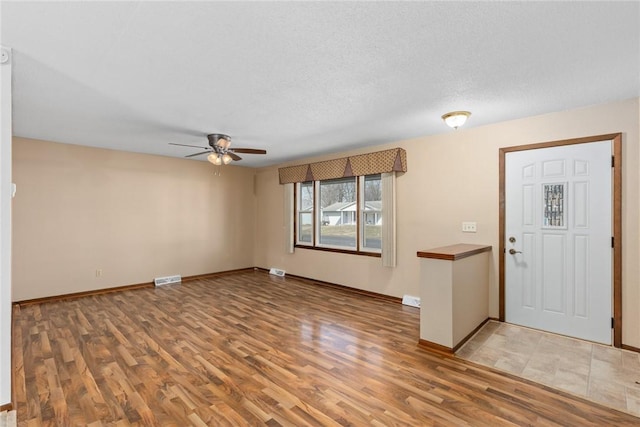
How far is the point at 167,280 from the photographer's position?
5777 millimetres

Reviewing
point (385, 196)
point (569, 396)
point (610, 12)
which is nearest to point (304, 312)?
point (385, 196)

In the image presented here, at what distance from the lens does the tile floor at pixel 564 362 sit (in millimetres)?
2275

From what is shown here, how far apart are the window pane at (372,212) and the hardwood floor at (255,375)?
1.32 metres

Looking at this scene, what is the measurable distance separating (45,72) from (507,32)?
11.2ft

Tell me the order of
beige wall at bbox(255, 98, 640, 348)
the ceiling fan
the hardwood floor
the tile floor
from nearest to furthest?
1. the hardwood floor
2. the tile floor
3. beige wall at bbox(255, 98, 640, 348)
4. the ceiling fan

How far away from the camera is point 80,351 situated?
290 cm

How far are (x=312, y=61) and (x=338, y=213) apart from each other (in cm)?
365

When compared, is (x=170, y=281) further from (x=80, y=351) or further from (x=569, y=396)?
(x=569, y=396)

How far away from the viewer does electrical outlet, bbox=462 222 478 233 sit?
391cm

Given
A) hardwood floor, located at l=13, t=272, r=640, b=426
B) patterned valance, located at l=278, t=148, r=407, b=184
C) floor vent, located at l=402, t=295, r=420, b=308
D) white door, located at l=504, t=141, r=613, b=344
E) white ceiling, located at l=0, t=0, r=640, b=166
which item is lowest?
hardwood floor, located at l=13, t=272, r=640, b=426

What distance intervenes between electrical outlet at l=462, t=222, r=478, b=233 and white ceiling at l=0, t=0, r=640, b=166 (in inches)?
50.3

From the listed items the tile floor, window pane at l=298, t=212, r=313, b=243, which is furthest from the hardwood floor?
window pane at l=298, t=212, r=313, b=243

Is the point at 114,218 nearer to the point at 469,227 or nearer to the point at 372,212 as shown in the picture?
the point at 372,212

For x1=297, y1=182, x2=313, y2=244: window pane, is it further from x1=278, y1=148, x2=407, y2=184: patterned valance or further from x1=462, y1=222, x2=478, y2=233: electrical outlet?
x1=462, y1=222, x2=478, y2=233: electrical outlet
